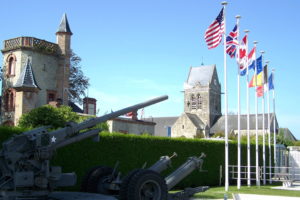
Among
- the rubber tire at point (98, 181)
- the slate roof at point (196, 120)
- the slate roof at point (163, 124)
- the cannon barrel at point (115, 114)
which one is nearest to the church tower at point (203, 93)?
the slate roof at point (196, 120)

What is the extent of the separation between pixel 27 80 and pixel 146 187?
2790cm

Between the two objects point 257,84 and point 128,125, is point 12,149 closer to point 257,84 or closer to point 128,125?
point 257,84

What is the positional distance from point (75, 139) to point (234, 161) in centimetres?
1920

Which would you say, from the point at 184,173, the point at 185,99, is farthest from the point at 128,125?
the point at 185,99

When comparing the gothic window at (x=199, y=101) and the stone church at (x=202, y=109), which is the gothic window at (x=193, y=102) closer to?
the stone church at (x=202, y=109)

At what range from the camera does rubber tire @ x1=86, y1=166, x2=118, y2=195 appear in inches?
386

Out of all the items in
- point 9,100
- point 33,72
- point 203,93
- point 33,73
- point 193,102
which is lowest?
point 9,100

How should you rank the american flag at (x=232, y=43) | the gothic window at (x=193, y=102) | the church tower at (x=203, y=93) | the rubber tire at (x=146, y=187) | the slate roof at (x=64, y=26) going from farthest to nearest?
the gothic window at (x=193, y=102) < the church tower at (x=203, y=93) < the slate roof at (x=64, y=26) < the american flag at (x=232, y=43) < the rubber tire at (x=146, y=187)

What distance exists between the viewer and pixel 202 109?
9219 cm

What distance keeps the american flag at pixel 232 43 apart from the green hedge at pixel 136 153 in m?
5.64

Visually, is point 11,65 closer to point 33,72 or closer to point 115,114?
point 33,72

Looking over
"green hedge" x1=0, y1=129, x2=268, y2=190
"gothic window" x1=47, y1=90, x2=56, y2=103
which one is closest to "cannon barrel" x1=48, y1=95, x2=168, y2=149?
"green hedge" x1=0, y1=129, x2=268, y2=190

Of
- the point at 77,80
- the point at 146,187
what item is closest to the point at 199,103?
the point at 77,80

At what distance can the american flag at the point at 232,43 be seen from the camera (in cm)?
2017
